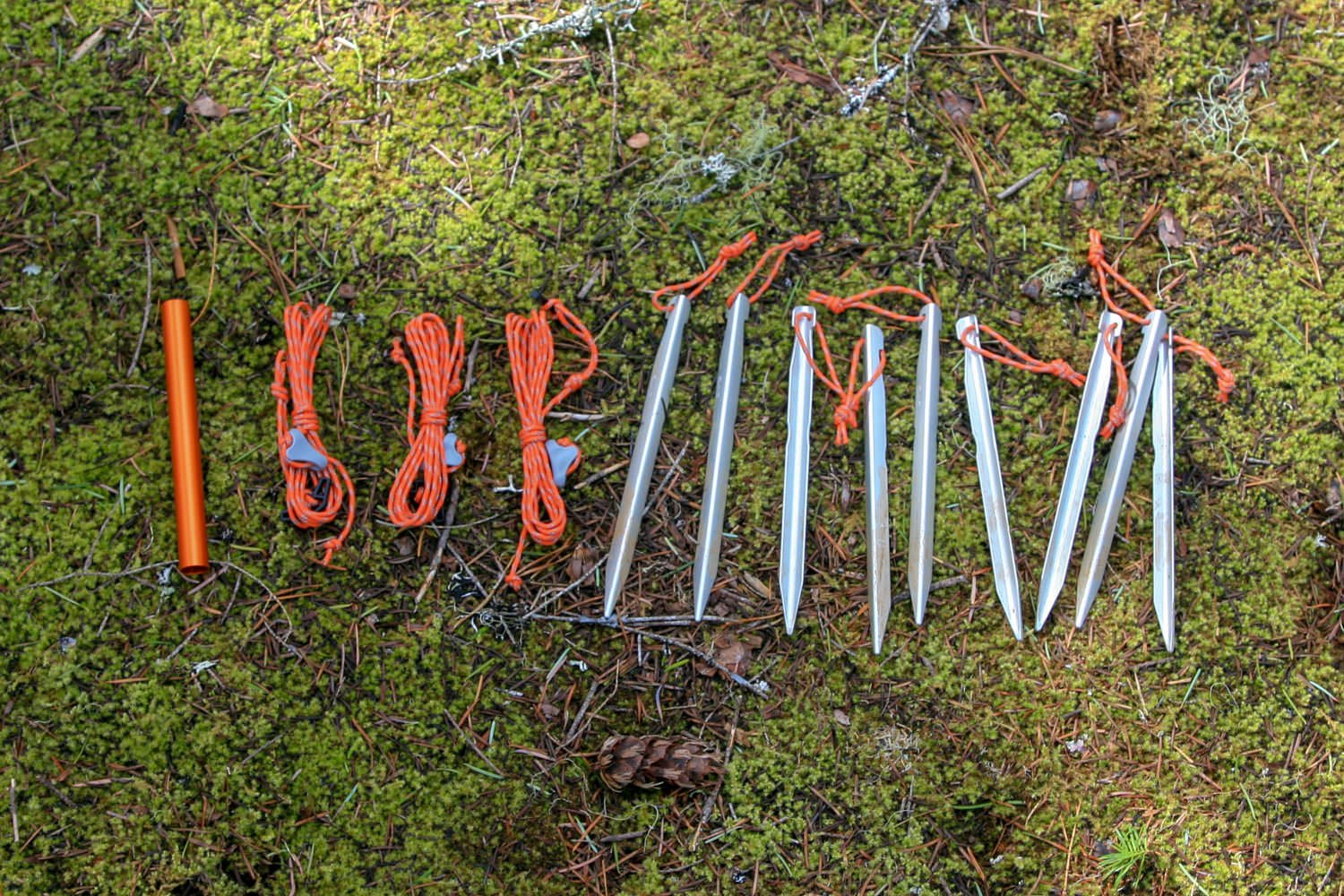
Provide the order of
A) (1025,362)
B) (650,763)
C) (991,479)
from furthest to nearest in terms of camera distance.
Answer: (1025,362) → (991,479) → (650,763)

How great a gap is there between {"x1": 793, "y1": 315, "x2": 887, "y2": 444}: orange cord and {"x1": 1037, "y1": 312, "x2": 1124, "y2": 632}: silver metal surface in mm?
711

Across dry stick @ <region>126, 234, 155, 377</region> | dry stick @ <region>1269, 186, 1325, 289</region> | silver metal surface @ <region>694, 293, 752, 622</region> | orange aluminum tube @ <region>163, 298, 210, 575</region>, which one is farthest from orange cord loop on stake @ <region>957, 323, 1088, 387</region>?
dry stick @ <region>126, 234, 155, 377</region>

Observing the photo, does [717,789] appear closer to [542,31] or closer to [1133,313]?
[1133,313]

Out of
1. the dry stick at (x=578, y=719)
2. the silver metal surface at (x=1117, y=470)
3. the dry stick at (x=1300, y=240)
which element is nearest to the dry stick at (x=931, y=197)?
the silver metal surface at (x=1117, y=470)

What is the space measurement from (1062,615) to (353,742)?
239cm

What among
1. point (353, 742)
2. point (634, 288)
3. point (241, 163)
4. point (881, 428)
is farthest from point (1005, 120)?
point (353, 742)

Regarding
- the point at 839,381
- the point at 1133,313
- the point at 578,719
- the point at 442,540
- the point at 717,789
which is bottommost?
the point at 717,789

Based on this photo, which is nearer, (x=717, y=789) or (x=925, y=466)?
(x=717, y=789)

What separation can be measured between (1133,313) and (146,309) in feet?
11.3

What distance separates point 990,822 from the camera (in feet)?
11.0

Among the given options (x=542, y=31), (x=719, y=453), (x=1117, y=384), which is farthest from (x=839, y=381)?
(x=542, y=31)

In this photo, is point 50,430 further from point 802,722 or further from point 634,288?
point 802,722

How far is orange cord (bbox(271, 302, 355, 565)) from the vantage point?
11.0 feet

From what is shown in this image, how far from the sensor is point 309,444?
11.0 ft
